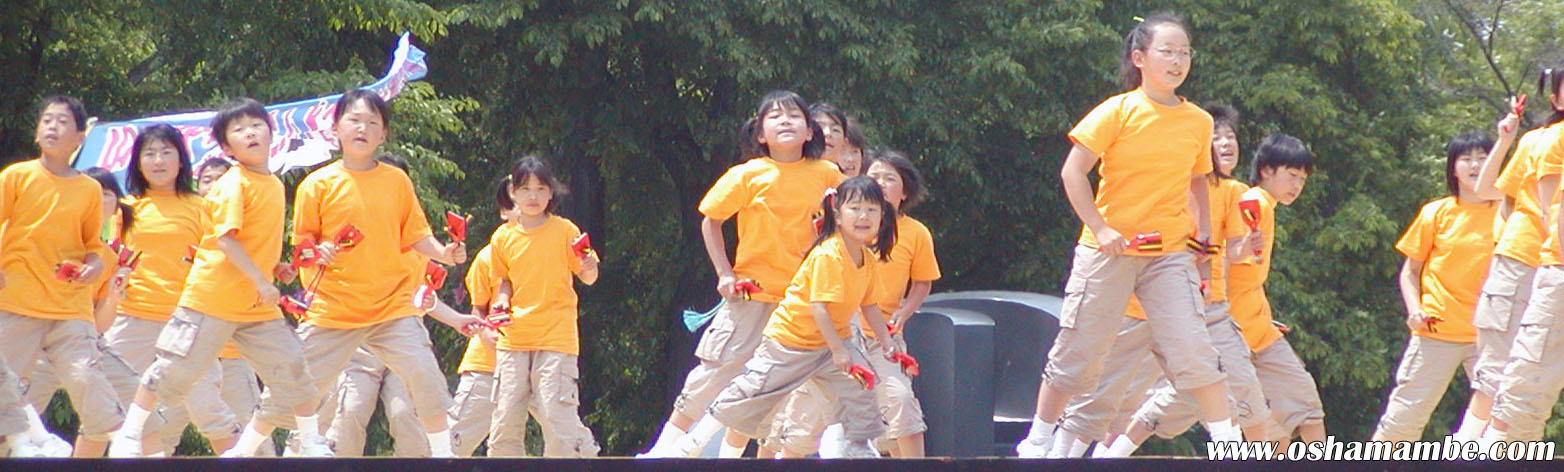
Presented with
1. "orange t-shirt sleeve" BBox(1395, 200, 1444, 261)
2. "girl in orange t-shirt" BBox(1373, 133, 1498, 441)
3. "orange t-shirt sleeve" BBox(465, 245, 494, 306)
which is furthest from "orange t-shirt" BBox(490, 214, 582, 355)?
"orange t-shirt sleeve" BBox(1395, 200, 1444, 261)

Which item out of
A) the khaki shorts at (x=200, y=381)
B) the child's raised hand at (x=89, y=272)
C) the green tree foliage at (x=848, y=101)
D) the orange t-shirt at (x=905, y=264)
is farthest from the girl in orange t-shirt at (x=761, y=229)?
the green tree foliage at (x=848, y=101)

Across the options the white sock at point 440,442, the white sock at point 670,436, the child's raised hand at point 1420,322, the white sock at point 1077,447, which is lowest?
the white sock at point 1077,447

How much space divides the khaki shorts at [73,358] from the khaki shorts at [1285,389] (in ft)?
15.1

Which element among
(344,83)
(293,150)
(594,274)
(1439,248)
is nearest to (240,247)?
(594,274)

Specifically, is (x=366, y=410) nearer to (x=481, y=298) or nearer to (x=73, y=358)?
(x=481, y=298)

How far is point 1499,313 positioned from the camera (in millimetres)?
7168

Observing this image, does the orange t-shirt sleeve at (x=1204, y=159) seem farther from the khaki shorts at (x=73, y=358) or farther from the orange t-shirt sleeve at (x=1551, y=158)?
the khaki shorts at (x=73, y=358)

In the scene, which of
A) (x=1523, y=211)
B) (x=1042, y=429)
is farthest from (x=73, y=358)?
(x=1523, y=211)

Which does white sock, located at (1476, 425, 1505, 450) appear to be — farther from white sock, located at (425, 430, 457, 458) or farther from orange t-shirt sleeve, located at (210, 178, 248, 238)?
orange t-shirt sleeve, located at (210, 178, 248, 238)

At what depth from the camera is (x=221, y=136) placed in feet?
23.5

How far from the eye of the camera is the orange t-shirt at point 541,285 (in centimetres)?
830

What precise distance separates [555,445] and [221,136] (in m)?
2.02

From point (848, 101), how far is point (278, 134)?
7193 millimetres

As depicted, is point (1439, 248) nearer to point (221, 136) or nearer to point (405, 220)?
point (405, 220)
